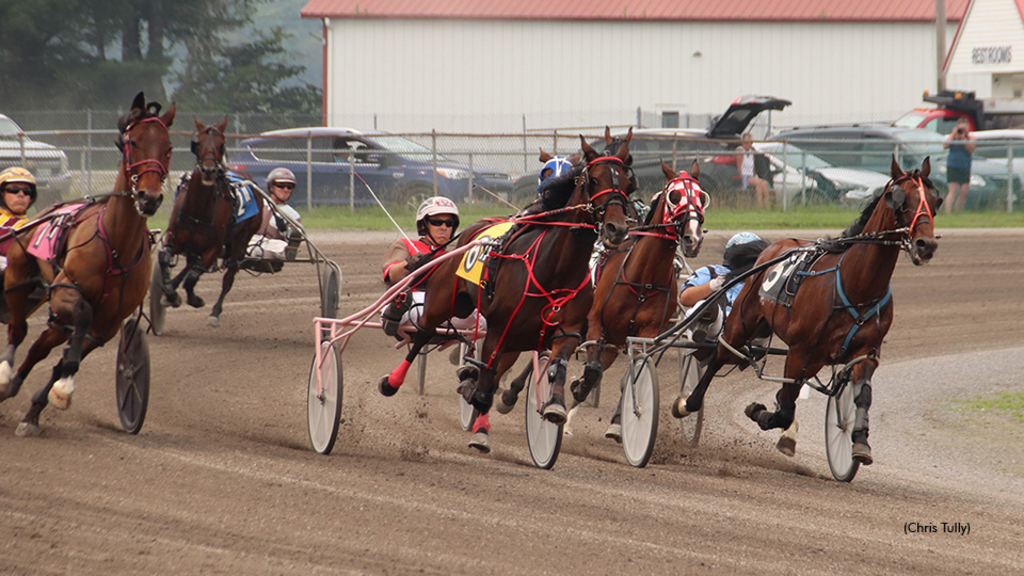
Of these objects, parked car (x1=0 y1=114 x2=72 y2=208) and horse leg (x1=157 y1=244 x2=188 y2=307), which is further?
parked car (x1=0 y1=114 x2=72 y2=208)

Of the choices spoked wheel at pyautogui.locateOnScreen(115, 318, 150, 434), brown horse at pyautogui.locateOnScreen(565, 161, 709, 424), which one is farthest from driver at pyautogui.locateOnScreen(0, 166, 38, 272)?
brown horse at pyautogui.locateOnScreen(565, 161, 709, 424)

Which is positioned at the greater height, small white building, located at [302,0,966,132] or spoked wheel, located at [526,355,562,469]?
small white building, located at [302,0,966,132]

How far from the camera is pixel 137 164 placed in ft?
24.2

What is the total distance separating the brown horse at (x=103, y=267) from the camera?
7.41 metres

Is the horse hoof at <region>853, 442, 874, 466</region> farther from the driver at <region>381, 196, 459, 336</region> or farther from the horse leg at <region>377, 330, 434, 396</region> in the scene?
the driver at <region>381, 196, 459, 336</region>

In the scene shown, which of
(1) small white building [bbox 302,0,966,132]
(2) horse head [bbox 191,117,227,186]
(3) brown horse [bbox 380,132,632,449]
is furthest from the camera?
(1) small white building [bbox 302,0,966,132]

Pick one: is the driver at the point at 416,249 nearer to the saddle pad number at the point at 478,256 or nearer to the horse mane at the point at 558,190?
the saddle pad number at the point at 478,256

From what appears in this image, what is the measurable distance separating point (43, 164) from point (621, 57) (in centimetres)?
1798

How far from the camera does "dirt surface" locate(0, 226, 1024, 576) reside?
16.9 ft

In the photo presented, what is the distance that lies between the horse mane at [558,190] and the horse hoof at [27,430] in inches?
136

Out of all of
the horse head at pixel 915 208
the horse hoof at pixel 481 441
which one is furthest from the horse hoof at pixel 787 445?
the horse hoof at pixel 481 441

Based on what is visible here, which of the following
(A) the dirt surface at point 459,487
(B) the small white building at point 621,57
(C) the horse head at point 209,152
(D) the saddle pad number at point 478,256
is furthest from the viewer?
(B) the small white building at point 621,57

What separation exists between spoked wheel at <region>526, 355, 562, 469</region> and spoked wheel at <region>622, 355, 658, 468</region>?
1.85 feet

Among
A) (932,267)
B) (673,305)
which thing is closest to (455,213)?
(673,305)
